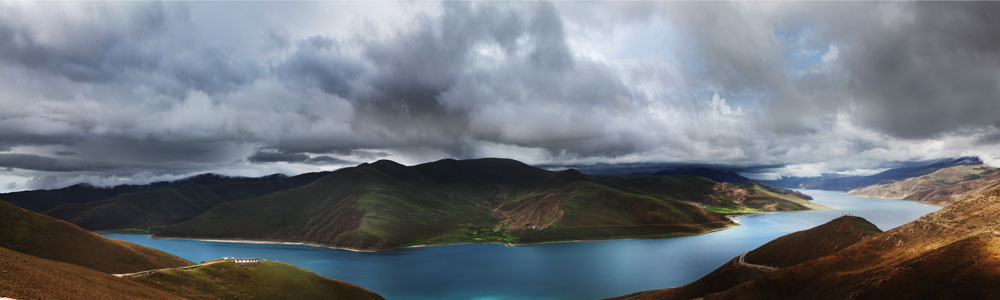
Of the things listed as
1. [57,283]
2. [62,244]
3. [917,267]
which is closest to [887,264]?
[917,267]

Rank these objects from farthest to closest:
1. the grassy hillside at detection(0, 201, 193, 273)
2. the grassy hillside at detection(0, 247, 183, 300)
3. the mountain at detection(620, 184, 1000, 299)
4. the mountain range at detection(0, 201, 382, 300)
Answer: the grassy hillside at detection(0, 201, 193, 273) → the mountain at detection(620, 184, 1000, 299) → the mountain range at detection(0, 201, 382, 300) → the grassy hillside at detection(0, 247, 183, 300)

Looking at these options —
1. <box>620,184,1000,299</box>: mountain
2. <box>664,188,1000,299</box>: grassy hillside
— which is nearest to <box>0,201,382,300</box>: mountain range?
<box>620,184,1000,299</box>: mountain

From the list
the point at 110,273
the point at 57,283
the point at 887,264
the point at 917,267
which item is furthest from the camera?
the point at 110,273

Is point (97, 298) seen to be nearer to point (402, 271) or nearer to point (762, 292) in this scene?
point (762, 292)

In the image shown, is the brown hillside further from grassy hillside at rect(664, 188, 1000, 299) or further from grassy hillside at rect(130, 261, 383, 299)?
grassy hillside at rect(130, 261, 383, 299)

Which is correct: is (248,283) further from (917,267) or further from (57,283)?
(917,267)

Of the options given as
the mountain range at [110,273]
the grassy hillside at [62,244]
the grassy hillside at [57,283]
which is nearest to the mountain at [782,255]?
the mountain range at [110,273]
